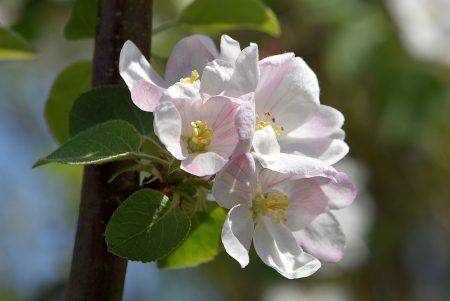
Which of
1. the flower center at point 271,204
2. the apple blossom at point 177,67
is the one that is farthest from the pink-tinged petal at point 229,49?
the flower center at point 271,204

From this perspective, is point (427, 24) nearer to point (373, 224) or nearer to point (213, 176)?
point (373, 224)

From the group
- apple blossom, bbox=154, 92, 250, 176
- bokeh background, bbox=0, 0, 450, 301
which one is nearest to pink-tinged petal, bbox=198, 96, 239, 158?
apple blossom, bbox=154, 92, 250, 176

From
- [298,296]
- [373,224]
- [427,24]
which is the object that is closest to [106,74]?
[427,24]

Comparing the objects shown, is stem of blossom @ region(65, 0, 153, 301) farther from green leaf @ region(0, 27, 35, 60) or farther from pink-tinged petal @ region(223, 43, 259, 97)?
green leaf @ region(0, 27, 35, 60)

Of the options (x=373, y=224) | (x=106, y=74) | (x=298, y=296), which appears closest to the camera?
(x=106, y=74)

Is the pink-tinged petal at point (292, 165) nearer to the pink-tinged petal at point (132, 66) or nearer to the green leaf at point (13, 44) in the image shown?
the pink-tinged petal at point (132, 66)

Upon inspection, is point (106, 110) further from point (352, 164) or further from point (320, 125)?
point (352, 164)

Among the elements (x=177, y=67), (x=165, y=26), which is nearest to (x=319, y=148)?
(x=177, y=67)
